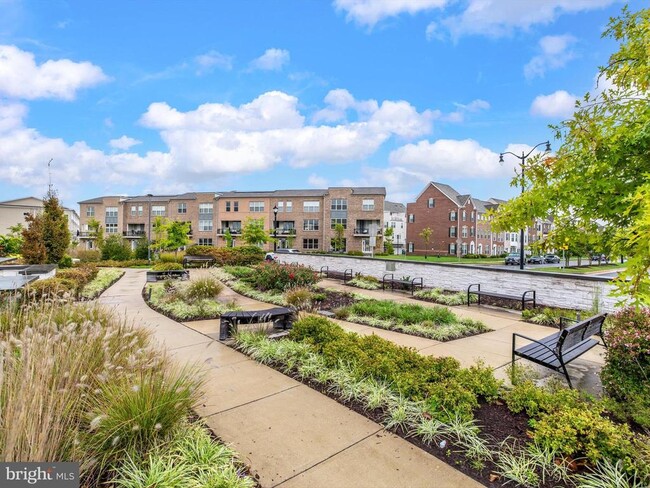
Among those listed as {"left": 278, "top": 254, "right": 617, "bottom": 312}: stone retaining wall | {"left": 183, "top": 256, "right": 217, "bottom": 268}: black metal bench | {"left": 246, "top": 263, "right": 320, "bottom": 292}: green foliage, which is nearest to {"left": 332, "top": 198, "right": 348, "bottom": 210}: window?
{"left": 183, "top": 256, "right": 217, "bottom": 268}: black metal bench

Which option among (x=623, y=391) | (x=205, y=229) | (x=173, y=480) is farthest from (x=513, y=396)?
(x=205, y=229)

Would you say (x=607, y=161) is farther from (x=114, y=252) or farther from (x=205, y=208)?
(x=205, y=208)

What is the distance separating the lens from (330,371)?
4758 mm

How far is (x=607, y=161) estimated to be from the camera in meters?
3.26

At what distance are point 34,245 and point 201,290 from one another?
13.6 meters

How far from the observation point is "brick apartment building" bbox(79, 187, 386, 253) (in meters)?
56.7

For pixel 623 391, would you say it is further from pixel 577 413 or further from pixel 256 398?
pixel 256 398

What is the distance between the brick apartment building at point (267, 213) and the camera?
56.7 meters

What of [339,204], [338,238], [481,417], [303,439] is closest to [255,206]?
[339,204]

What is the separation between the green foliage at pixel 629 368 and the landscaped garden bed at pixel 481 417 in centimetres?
27

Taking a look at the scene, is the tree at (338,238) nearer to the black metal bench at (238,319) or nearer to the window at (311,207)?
the window at (311,207)

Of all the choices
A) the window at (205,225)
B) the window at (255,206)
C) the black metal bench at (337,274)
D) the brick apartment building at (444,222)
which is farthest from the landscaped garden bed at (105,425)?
the brick apartment building at (444,222)

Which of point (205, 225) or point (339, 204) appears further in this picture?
point (205, 225)

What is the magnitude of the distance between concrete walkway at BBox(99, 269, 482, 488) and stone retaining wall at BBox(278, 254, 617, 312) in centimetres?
504
